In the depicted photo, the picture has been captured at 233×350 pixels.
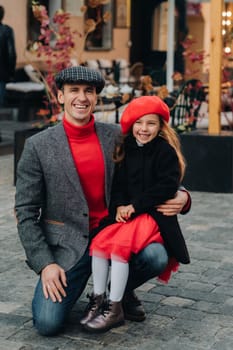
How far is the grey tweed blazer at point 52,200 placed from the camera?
14.9 ft

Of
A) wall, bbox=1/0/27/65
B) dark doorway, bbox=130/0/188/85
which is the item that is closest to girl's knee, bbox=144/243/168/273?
wall, bbox=1/0/27/65

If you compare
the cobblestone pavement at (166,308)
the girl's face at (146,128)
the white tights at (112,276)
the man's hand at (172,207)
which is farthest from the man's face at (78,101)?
the cobblestone pavement at (166,308)

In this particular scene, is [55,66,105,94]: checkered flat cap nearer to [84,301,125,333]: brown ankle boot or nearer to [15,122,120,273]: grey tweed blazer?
[15,122,120,273]: grey tweed blazer

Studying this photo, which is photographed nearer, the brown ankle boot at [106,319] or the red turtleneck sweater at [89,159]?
the brown ankle boot at [106,319]

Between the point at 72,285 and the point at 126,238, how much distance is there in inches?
16.5

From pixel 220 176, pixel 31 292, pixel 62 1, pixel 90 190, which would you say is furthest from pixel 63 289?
pixel 62 1

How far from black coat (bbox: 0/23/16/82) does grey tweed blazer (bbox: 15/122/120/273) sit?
25.2 ft

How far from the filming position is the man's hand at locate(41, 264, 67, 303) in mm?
4414

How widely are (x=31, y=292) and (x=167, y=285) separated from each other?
34.1 inches

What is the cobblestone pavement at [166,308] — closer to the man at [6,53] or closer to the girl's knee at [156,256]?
the girl's knee at [156,256]

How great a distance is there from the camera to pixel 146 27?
83.2 ft

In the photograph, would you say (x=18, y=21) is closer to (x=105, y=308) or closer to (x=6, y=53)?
(x=6, y=53)

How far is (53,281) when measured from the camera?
4.41 m

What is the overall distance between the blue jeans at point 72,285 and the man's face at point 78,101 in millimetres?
766
